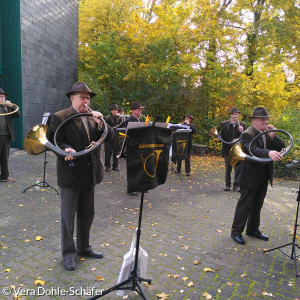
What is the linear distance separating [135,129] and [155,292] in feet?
6.81

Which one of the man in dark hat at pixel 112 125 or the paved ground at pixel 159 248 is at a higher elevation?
the man in dark hat at pixel 112 125

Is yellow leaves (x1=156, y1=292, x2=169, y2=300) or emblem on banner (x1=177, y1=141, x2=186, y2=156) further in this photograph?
emblem on banner (x1=177, y1=141, x2=186, y2=156)

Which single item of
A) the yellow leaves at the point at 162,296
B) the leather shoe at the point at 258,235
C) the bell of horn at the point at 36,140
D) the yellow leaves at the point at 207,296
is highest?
the bell of horn at the point at 36,140

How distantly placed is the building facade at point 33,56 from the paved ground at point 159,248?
21.1 feet

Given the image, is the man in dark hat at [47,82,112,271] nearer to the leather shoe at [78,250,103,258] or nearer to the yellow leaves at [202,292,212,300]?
the leather shoe at [78,250,103,258]

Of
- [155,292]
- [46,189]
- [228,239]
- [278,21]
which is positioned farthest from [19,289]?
[278,21]

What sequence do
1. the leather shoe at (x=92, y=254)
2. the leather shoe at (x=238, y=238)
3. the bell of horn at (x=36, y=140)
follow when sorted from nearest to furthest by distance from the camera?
the bell of horn at (x=36, y=140)
the leather shoe at (x=92, y=254)
the leather shoe at (x=238, y=238)

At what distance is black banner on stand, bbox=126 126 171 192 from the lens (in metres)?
3.10

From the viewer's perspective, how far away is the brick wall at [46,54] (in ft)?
42.7

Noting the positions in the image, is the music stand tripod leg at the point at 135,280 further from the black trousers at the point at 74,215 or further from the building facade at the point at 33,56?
the building facade at the point at 33,56

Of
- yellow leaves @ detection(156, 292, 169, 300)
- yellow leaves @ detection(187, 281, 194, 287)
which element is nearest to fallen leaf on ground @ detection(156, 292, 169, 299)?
yellow leaves @ detection(156, 292, 169, 300)

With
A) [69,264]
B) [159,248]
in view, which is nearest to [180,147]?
[159,248]

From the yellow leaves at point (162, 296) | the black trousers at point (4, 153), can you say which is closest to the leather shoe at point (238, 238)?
the yellow leaves at point (162, 296)

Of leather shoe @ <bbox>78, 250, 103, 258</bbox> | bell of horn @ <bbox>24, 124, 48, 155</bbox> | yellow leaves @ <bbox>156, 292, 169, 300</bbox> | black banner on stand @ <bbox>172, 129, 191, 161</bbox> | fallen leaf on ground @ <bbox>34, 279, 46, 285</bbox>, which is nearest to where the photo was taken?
yellow leaves @ <bbox>156, 292, 169, 300</bbox>
